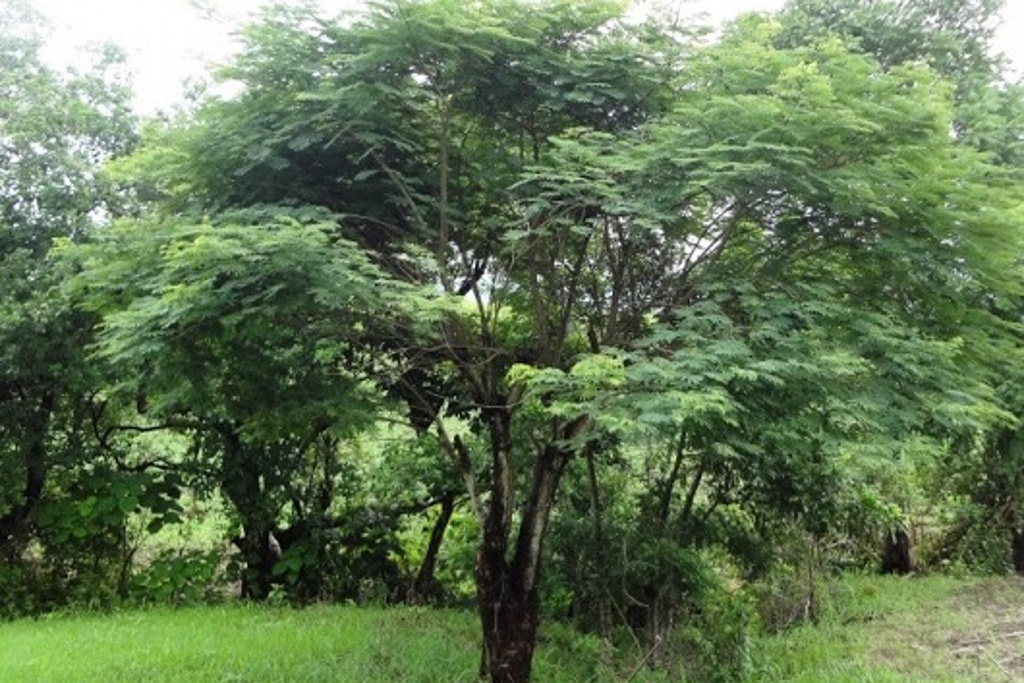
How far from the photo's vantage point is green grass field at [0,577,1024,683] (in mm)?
5590

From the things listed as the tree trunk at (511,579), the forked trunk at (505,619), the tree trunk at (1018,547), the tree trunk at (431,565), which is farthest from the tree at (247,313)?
the tree trunk at (1018,547)

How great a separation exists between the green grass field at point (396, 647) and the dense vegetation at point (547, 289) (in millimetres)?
400

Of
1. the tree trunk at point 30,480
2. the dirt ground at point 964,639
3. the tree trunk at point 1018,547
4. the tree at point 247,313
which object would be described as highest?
the tree at point 247,313

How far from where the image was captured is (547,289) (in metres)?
5.90

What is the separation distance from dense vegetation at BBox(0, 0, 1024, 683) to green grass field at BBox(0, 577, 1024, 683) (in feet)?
1.31

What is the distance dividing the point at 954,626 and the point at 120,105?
8.59 metres

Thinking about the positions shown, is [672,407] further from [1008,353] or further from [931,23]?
[931,23]

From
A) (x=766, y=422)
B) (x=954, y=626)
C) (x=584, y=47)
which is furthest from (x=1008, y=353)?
(x=954, y=626)

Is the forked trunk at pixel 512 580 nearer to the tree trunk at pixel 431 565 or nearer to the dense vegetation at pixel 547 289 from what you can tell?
the dense vegetation at pixel 547 289

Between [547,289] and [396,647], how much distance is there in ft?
8.89

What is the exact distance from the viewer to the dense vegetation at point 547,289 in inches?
164

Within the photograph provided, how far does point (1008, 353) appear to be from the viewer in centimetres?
490

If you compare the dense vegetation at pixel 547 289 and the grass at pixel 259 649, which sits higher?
the dense vegetation at pixel 547 289

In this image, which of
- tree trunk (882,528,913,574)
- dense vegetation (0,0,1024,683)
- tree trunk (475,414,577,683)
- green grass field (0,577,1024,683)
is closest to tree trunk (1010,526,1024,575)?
tree trunk (882,528,913,574)
